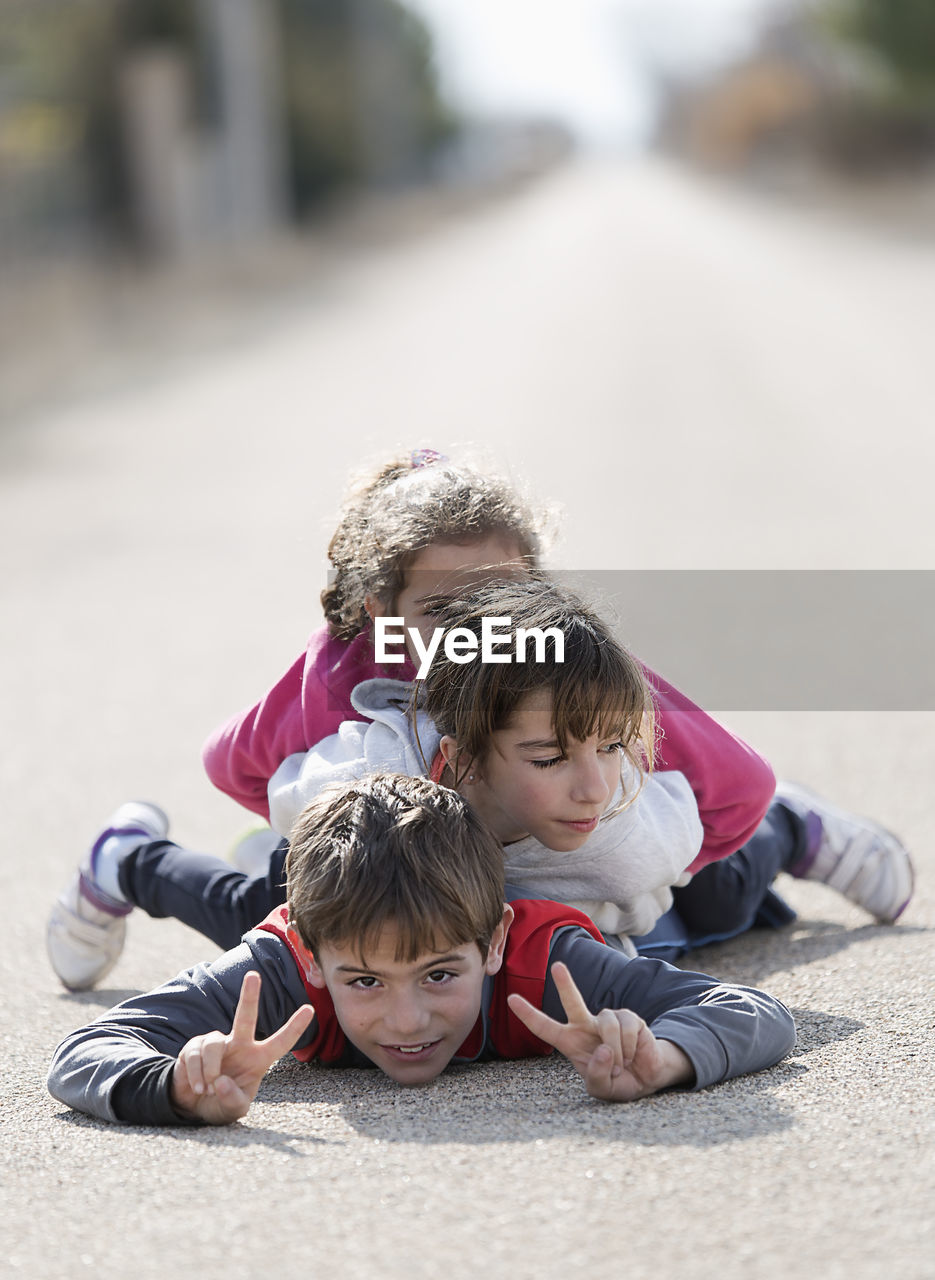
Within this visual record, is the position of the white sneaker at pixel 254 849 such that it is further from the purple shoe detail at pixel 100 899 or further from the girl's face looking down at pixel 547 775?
the girl's face looking down at pixel 547 775

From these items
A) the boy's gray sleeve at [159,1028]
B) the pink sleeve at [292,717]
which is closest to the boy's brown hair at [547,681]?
the pink sleeve at [292,717]

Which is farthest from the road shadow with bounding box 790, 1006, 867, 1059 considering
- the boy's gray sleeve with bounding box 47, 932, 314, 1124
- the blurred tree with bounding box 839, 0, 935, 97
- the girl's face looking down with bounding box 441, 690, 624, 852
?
the blurred tree with bounding box 839, 0, 935, 97

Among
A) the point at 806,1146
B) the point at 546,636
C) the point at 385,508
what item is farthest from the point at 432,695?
the point at 806,1146

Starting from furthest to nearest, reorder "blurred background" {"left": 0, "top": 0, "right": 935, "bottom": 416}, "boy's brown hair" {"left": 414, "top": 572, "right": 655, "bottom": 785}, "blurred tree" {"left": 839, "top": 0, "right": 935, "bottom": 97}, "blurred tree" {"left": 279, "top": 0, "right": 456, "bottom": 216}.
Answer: "blurred tree" {"left": 839, "top": 0, "right": 935, "bottom": 97}
"blurred tree" {"left": 279, "top": 0, "right": 456, "bottom": 216}
"blurred background" {"left": 0, "top": 0, "right": 935, "bottom": 416}
"boy's brown hair" {"left": 414, "top": 572, "right": 655, "bottom": 785}

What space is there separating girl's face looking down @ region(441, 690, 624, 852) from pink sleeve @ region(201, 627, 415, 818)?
0.37m

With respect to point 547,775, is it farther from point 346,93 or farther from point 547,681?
point 346,93

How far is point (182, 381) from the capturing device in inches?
648

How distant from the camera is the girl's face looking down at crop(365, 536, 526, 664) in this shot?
294 centimetres

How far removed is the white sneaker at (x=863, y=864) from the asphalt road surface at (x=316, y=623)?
63 mm

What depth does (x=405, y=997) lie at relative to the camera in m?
2.47

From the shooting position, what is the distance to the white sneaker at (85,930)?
328 cm

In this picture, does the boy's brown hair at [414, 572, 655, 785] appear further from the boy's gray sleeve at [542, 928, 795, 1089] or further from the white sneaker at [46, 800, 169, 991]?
the white sneaker at [46, 800, 169, 991]

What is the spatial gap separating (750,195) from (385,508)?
51182 mm

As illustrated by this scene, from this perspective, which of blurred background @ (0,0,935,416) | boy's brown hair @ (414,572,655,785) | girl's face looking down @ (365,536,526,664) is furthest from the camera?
blurred background @ (0,0,935,416)
